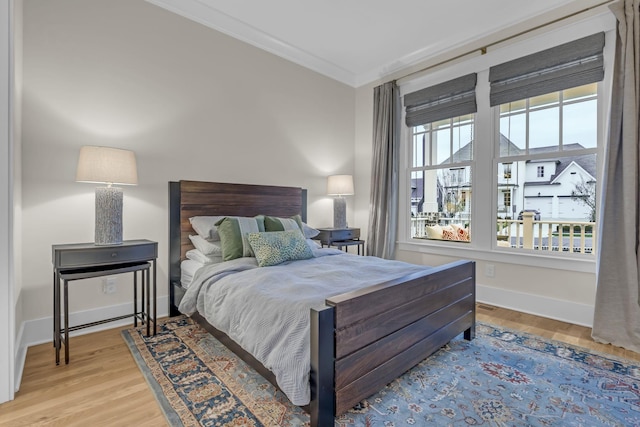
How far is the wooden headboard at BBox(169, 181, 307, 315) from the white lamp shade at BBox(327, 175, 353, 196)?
2.00 feet

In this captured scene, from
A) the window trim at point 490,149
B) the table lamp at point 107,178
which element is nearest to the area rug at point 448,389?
the table lamp at point 107,178

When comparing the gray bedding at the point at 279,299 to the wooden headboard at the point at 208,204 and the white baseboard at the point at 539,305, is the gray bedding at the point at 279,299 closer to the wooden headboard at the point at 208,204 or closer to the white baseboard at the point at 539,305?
the wooden headboard at the point at 208,204

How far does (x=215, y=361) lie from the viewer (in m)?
2.00

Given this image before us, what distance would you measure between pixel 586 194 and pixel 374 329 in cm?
257

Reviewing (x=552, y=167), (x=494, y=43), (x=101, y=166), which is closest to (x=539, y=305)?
(x=552, y=167)

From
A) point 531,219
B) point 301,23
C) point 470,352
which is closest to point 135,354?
point 470,352

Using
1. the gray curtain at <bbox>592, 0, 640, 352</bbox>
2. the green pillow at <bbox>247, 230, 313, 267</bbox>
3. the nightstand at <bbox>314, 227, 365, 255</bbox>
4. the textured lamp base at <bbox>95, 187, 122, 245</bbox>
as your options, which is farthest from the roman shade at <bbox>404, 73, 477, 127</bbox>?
the textured lamp base at <bbox>95, 187, 122, 245</bbox>

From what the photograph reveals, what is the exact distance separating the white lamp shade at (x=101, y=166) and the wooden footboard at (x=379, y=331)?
1840mm

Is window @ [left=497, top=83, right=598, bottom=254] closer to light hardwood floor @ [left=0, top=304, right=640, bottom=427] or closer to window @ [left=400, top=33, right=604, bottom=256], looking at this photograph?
window @ [left=400, top=33, right=604, bottom=256]

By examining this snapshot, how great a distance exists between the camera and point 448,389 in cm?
170

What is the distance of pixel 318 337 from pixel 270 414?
0.56 m

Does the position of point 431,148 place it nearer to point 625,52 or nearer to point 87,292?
point 625,52

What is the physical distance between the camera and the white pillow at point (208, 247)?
8.61ft

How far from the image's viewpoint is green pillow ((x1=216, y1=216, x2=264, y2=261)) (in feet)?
8.36
